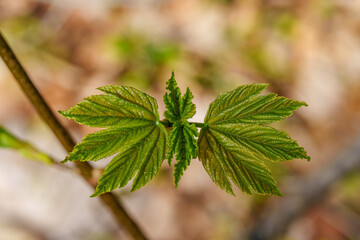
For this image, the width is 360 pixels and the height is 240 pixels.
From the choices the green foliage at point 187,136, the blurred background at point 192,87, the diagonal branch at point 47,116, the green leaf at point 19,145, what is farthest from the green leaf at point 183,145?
the blurred background at point 192,87

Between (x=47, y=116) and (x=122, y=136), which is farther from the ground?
(x=47, y=116)

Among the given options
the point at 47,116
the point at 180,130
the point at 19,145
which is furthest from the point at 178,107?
the point at 19,145

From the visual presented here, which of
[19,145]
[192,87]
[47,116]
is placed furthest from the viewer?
[192,87]

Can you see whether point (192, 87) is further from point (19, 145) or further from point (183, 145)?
point (183, 145)

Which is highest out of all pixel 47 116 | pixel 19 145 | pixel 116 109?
pixel 19 145

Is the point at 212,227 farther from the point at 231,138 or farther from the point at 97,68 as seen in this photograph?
the point at 231,138

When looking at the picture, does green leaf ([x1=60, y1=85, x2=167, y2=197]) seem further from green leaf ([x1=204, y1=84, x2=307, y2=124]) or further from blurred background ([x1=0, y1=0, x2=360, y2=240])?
blurred background ([x1=0, y1=0, x2=360, y2=240])

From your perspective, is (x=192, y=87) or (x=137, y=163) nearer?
(x=137, y=163)
